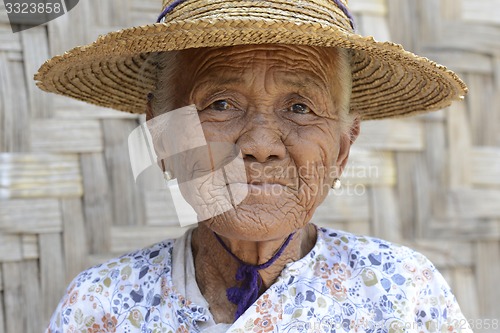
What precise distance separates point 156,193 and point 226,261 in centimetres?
82

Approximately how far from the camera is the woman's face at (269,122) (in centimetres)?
181

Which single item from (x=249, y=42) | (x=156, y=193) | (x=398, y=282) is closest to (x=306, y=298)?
(x=398, y=282)

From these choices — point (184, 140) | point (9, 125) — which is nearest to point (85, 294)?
point (184, 140)

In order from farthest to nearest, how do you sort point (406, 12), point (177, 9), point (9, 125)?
point (406, 12)
point (9, 125)
point (177, 9)

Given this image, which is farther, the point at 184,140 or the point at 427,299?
the point at 427,299

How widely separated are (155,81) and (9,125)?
72 centimetres

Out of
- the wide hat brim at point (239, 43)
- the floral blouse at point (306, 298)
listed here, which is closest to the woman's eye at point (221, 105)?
the wide hat brim at point (239, 43)

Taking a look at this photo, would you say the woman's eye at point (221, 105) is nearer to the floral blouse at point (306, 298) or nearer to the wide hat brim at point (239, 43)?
the wide hat brim at point (239, 43)

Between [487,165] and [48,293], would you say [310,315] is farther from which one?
[487,165]

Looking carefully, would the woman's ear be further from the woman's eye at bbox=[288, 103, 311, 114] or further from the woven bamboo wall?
the woven bamboo wall

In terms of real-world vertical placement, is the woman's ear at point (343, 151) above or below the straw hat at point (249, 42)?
below

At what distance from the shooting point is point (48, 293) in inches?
104

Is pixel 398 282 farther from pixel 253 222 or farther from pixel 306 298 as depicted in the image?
pixel 253 222

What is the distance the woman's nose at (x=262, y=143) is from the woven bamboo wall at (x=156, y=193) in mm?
1057
